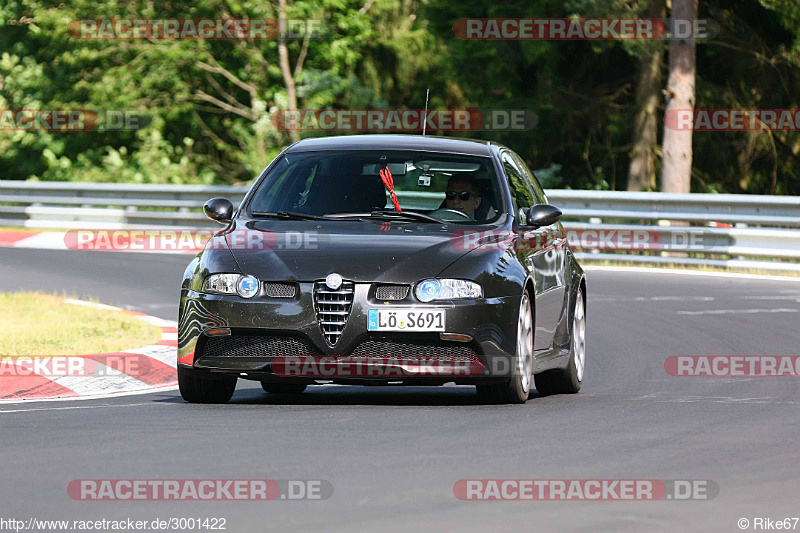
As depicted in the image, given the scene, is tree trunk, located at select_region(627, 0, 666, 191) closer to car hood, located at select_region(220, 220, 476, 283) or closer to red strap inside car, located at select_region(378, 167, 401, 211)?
red strap inside car, located at select_region(378, 167, 401, 211)

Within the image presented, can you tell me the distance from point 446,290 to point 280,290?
3.00 feet

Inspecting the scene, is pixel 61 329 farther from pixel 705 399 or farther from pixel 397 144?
pixel 705 399

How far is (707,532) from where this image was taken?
6164mm

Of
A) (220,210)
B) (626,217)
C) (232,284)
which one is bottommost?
(626,217)

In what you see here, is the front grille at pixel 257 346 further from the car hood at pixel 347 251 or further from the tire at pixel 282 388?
the tire at pixel 282 388

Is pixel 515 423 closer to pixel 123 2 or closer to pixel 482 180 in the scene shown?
pixel 482 180

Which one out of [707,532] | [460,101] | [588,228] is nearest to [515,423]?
[707,532]

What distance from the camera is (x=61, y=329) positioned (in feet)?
45.6

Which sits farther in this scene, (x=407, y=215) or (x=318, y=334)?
(x=407, y=215)

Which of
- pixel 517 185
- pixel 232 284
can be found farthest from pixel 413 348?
pixel 517 185

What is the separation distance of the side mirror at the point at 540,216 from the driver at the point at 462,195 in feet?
1.13

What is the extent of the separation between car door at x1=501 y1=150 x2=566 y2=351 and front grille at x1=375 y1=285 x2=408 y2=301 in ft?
3.13

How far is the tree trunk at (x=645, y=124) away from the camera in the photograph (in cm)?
3244

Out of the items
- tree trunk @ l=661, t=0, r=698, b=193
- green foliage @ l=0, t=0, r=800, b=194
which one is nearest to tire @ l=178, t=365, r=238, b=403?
tree trunk @ l=661, t=0, r=698, b=193
